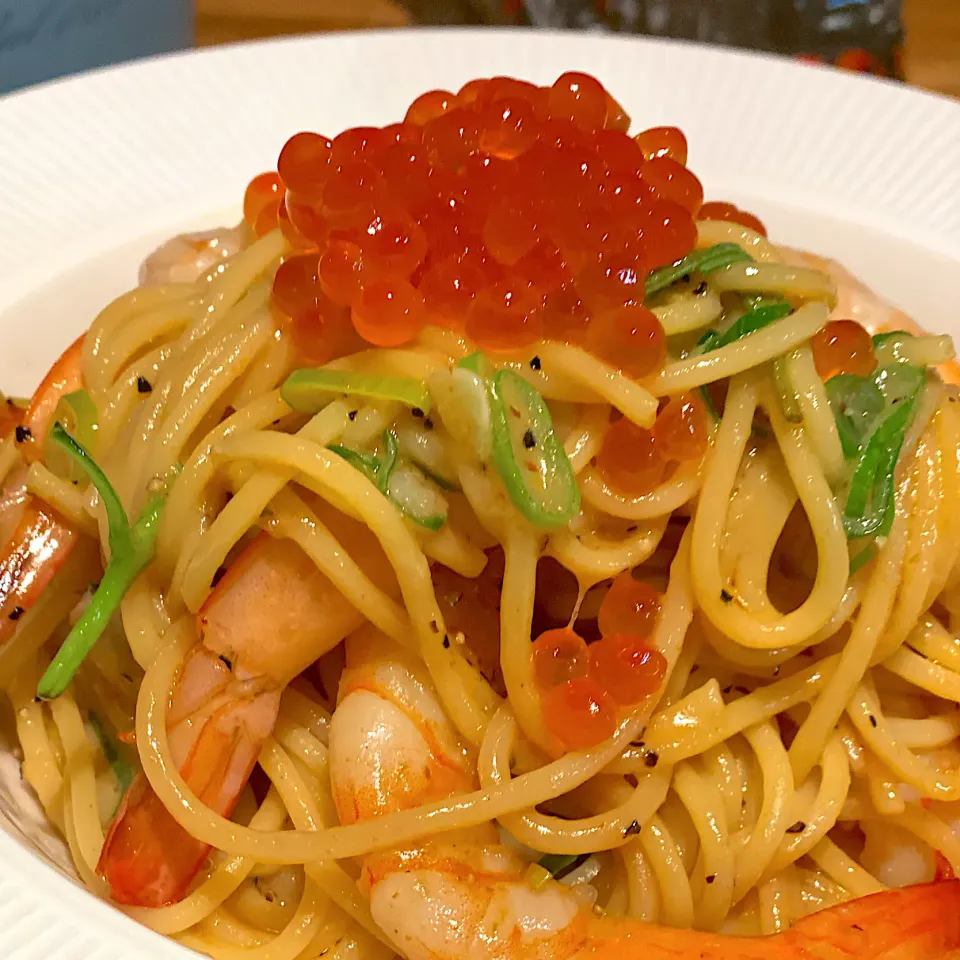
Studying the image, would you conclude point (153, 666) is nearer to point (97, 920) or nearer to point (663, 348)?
point (97, 920)

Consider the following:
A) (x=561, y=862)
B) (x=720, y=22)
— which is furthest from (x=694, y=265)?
(x=720, y=22)

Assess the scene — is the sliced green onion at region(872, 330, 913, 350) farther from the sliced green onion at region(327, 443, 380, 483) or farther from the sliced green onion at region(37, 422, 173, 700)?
the sliced green onion at region(37, 422, 173, 700)

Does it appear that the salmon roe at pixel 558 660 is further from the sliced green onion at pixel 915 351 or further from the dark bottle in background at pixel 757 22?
the dark bottle in background at pixel 757 22

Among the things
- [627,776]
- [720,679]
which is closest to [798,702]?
[720,679]

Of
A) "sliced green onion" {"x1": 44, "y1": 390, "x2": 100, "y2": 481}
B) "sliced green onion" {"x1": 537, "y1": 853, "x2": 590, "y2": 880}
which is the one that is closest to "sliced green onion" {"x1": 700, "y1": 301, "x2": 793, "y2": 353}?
"sliced green onion" {"x1": 537, "y1": 853, "x2": 590, "y2": 880}

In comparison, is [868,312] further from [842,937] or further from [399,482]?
[842,937]

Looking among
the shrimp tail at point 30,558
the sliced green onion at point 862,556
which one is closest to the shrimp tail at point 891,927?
the sliced green onion at point 862,556
